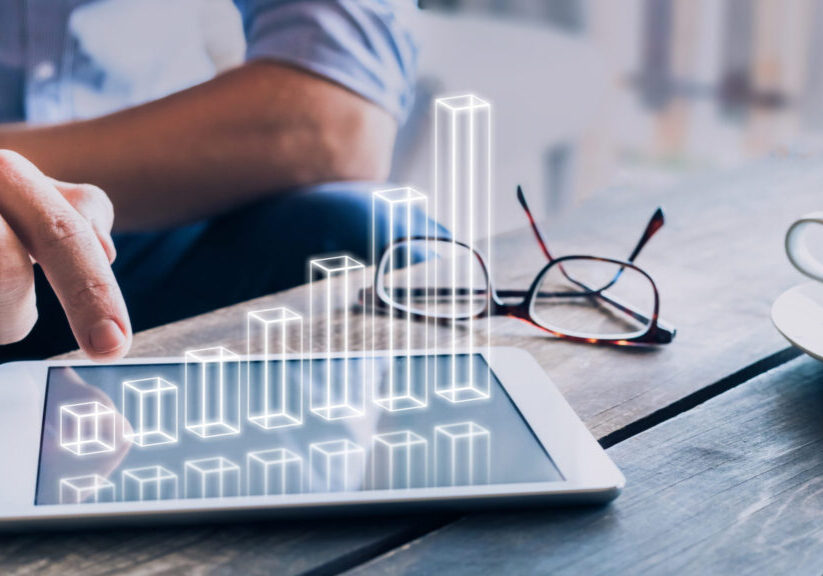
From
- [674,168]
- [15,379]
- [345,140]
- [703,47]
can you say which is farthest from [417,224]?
[703,47]

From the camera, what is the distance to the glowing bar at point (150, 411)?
321mm

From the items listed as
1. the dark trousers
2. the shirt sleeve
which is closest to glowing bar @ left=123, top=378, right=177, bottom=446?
the dark trousers

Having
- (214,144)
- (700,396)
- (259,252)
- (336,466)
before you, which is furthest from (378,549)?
(214,144)

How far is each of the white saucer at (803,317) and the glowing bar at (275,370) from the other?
0.73ft

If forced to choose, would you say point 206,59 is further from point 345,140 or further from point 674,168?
point 674,168

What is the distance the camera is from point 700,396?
1.28ft

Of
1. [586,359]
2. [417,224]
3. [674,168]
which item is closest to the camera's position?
[586,359]

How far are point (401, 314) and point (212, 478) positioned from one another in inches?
8.2

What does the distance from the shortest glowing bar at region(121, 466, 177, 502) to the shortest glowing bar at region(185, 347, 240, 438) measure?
31mm

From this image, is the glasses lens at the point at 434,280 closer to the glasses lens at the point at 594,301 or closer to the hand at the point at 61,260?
the glasses lens at the point at 594,301

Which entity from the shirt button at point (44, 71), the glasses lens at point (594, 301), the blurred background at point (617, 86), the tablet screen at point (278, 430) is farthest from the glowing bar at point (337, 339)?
the blurred background at point (617, 86)

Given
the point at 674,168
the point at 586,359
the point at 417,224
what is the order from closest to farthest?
the point at 586,359 → the point at 417,224 → the point at 674,168

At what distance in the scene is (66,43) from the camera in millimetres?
784

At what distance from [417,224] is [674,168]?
2101mm
